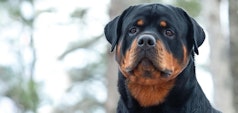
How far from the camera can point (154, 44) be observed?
5430 mm

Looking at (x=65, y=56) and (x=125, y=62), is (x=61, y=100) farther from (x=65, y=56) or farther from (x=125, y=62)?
(x=125, y=62)

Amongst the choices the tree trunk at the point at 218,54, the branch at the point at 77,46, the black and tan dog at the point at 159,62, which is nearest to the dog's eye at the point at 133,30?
the black and tan dog at the point at 159,62

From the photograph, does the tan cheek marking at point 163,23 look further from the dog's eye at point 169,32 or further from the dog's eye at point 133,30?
the dog's eye at point 133,30

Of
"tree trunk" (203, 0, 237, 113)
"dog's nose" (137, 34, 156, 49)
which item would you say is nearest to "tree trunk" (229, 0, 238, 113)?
"tree trunk" (203, 0, 237, 113)

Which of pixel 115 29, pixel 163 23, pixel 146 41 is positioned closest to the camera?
pixel 146 41

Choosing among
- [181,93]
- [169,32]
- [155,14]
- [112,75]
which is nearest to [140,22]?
[155,14]

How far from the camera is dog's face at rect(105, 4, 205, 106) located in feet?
18.0

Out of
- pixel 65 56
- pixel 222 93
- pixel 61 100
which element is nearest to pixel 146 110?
pixel 222 93

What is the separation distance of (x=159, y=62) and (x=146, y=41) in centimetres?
22

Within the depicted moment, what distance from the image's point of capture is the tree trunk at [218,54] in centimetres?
1391

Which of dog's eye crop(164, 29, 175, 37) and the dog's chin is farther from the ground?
dog's eye crop(164, 29, 175, 37)

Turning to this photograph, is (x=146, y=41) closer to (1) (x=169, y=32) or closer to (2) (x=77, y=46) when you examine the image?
(1) (x=169, y=32)

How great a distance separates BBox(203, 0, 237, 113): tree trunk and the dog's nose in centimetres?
841

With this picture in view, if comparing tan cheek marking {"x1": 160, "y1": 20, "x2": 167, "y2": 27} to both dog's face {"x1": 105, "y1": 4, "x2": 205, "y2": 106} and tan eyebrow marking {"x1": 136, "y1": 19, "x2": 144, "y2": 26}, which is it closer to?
dog's face {"x1": 105, "y1": 4, "x2": 205, "y2": 106}
